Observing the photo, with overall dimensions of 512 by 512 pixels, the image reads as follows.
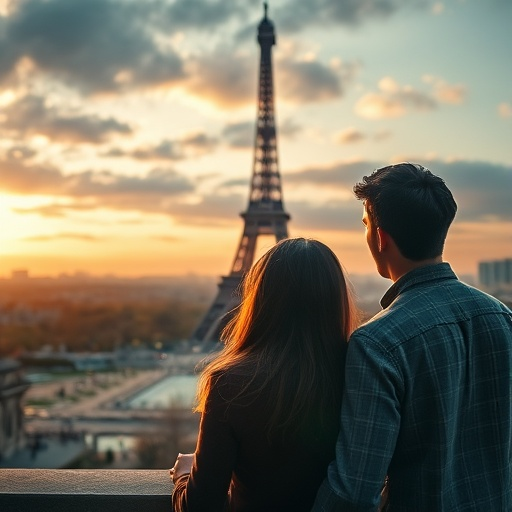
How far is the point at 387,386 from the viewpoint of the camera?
166 cm

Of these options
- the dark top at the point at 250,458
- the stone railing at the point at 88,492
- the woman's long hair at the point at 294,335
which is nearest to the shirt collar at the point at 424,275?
the woman's long hair at the point at 294,335

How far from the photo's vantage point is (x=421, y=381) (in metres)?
1.71

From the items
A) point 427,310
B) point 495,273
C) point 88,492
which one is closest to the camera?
point 427,310

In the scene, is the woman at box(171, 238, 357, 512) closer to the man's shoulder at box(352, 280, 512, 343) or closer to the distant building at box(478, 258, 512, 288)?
the man's shoulder at box(352, 280, 512, 343)

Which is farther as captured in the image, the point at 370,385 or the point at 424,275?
the point at 424,275

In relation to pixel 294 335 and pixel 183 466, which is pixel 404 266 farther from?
pixel 183 466

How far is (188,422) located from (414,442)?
59.1 ft

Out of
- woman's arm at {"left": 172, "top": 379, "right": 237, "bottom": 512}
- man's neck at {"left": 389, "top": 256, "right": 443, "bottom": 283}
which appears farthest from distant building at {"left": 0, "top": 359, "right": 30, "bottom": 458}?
man's neck at {"left": 389, "top": 256, "right": 443, "bottom": 283}

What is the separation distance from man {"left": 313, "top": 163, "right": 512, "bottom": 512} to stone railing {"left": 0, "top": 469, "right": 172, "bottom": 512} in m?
0.82

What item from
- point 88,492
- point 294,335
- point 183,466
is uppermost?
point 294,335

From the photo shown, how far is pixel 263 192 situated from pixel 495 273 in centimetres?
1072

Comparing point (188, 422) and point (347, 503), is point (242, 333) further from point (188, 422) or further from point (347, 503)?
point (188, 422)

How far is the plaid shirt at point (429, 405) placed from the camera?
1660 mm

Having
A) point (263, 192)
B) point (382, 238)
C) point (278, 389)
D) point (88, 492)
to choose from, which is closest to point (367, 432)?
point (278, 389)
